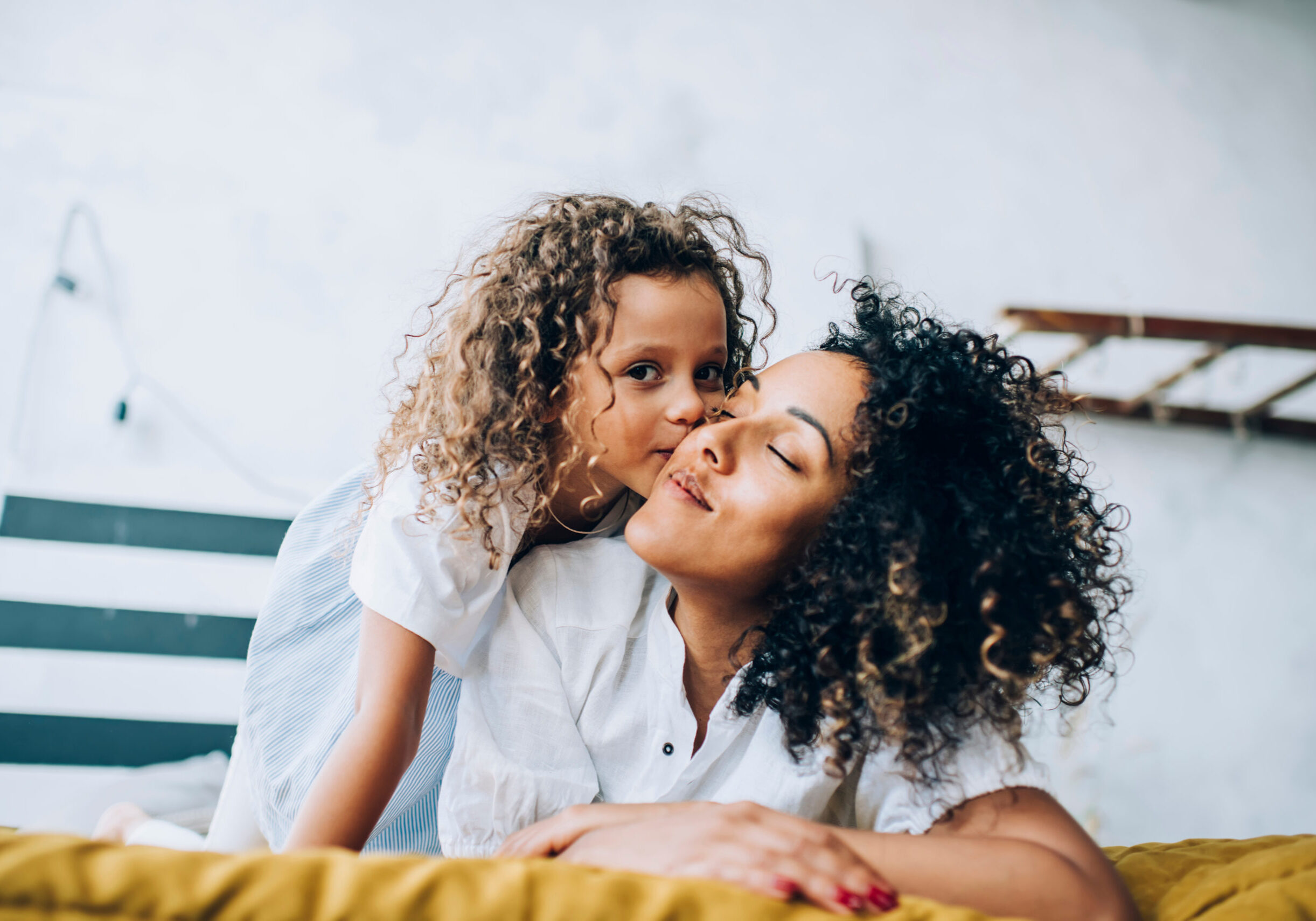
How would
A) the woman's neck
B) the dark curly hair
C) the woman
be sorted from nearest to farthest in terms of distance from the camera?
1. the woman
2. the dark curly hair
3. the woman's neck

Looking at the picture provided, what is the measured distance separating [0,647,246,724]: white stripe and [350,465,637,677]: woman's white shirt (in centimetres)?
123

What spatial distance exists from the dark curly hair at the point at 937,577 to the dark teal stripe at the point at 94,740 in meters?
1.69

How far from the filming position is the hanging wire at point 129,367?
2.07 metres

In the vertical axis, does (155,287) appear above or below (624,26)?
below

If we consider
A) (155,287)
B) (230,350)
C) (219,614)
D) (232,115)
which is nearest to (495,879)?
(219,614)

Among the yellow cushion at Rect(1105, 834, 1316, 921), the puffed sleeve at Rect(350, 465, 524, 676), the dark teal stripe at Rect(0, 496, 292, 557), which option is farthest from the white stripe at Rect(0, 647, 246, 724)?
the yellow cushion at Rect(1105, 834, 1316, 921)

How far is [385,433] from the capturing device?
1.34 m

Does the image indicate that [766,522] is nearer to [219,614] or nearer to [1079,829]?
[1079,829]

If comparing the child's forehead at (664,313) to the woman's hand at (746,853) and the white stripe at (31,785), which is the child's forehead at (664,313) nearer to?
the woman's hand at (746,853)

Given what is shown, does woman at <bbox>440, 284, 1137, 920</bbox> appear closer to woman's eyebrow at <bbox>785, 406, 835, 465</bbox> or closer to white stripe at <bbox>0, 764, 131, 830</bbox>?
woman's eyebrow at <bbox>785, 406, 835, 465</bbox>

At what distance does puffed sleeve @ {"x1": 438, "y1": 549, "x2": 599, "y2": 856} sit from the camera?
979mm

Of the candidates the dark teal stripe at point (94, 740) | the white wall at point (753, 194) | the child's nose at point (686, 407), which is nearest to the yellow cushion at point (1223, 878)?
the child's nose at point (686, 407)

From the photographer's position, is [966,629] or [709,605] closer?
[966,629]

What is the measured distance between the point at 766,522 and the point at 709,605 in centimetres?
15
